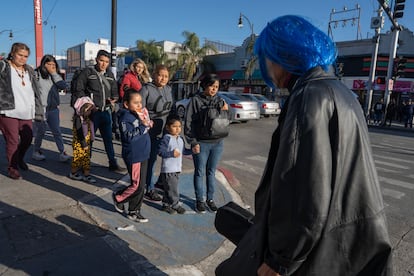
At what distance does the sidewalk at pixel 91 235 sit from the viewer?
2635mm

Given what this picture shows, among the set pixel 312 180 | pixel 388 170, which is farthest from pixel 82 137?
pixel 388 170

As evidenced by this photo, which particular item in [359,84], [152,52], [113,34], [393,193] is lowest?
[393,193]

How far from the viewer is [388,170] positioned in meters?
7.14

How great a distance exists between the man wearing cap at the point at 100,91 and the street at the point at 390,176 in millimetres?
2215

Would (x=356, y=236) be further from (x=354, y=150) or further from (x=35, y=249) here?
(x=35, y=249)

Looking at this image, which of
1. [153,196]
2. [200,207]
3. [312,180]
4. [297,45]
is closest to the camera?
[312,180]

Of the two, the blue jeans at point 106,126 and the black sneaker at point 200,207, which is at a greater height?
the blue jeans at point 106,126

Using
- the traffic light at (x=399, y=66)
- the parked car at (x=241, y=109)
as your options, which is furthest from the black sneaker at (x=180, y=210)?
the traffic light at (x=399, y=66)

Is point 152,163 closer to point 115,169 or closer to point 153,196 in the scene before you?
point 153,196

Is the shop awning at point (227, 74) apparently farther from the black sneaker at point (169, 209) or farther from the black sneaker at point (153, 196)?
Result: the black sneaker at point (169, 209)

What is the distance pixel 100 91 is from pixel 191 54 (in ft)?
99.3

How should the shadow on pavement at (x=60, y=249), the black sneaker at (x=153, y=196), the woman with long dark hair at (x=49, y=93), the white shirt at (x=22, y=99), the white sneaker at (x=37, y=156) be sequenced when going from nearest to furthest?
1. the shadow on pavement at (x=60, y=249)
2. the black sneaker at (x=153, y=196)
3. the white shirt at (x=22, y=99)
4. the woman with long dark hair at (x=49, y=93)
5. the white sneaker at (x=37, y=156)

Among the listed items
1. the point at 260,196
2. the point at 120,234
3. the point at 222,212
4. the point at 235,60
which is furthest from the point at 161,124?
the point at 235,60

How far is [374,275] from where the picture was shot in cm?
128
